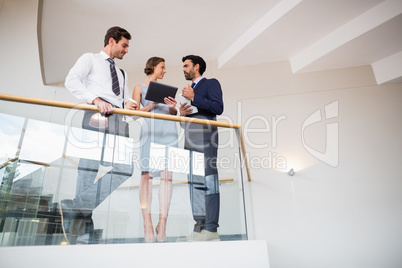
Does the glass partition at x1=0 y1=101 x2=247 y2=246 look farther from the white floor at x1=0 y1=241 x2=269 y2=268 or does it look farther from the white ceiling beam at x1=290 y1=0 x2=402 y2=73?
the white ceiling beam at x1=290 y1=0 x2=402 y2=73

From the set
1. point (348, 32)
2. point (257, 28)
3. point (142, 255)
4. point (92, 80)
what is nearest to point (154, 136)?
point (92, 80)

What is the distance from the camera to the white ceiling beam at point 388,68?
4820 mm

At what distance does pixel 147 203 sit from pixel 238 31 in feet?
12.3

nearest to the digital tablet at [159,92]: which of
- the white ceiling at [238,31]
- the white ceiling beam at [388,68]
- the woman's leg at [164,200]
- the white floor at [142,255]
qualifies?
the woman's leg at [164,200]

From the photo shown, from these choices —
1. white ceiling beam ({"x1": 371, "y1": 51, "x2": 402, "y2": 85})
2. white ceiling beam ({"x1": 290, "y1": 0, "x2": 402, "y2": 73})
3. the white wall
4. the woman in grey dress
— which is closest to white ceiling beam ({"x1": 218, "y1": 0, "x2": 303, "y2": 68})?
the white wall

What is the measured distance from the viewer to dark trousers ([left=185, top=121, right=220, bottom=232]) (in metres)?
2.32

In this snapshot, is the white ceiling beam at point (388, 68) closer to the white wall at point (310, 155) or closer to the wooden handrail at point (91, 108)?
the white wall at point (310, 155)

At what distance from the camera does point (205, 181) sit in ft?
7.94

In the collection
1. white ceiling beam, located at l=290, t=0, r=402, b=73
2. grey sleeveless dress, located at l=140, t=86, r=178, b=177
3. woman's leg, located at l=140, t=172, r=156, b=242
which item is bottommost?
woman's leg, located at l=140, t=172, r=156, b=242

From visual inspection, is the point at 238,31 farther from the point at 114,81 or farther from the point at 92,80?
the point at 92,80

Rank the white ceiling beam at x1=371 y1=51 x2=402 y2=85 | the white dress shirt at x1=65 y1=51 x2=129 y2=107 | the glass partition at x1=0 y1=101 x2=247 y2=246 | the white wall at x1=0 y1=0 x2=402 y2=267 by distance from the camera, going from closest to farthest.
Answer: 1. the glass partition at x1=0 y1=101 x2=247 y2=246
2. the white dress shirt at x1=65 y1=51 x2=129 y2=107
3. the white wall at x1=0 y1=0 x2=402 y2=267
4. the white ceiling beam at x1=371 y1=51 x2=402 y2=85

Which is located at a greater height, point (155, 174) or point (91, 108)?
point (91, 108)

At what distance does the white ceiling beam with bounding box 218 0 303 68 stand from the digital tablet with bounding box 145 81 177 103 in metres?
2.69

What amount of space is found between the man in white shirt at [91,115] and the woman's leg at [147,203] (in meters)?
0.13
